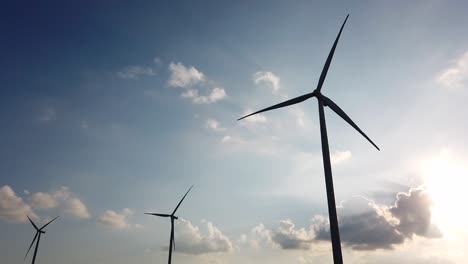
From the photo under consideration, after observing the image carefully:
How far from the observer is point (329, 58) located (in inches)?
2028

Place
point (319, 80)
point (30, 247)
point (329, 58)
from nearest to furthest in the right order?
point (319, 80), point (329, 58), point (30, 247)

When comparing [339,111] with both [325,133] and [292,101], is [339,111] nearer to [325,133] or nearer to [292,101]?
[292,101]

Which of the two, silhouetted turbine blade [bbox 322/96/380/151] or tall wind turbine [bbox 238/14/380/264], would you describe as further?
silhouetted turbine blade [bbox 322/96/380/151]

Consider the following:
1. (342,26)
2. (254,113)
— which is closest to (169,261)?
(254,113)

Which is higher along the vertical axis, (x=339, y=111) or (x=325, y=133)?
(x=339, y=111)

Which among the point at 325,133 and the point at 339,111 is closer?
the point at 325,133

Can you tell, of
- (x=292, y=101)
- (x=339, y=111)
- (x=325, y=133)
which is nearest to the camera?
(x=325, y=133)

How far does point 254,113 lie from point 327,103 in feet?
34.1

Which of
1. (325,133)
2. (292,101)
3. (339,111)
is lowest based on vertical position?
(325,133)

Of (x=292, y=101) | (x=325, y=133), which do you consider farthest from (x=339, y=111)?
(x=325, y=133)

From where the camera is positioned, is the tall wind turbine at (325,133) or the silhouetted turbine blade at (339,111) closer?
the tall wind turbine at (325,133)

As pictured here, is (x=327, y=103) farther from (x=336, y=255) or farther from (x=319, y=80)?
(x=336, y=255)

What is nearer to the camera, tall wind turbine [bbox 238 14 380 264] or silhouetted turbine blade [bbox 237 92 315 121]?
tall wind turbine [bbox 238 14 380 264]

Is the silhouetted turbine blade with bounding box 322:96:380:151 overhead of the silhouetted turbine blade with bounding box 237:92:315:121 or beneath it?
beneath
